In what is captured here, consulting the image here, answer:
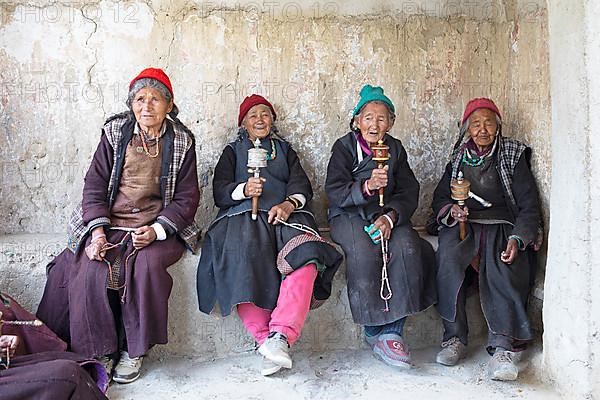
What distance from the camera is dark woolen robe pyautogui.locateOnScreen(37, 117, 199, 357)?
12.2 ft

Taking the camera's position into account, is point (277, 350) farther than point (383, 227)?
No

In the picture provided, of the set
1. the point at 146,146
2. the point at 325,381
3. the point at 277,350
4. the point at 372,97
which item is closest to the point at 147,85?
the point at 146,146

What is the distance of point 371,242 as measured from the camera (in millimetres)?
4078

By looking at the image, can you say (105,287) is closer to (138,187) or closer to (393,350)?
(138,187)

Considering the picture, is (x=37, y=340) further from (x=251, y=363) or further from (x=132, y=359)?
(x=251, y=363)

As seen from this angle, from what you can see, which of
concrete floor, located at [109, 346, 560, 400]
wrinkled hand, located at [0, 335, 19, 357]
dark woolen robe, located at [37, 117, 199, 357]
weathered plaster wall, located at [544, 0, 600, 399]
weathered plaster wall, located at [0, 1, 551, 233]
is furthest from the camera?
A: weathered plaster wall, located at [0, 1, 551, 233]

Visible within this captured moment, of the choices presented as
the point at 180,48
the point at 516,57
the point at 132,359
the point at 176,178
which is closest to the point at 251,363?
the point at 132,359

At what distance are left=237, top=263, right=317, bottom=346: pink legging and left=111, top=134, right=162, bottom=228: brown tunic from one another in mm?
743

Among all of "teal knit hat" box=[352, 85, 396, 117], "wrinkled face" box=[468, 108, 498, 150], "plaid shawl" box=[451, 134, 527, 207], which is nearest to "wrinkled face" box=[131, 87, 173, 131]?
"teal knit hat" box=[352, 85, 396, 117]

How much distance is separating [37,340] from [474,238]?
7.56 ft

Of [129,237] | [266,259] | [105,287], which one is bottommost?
[105,287]

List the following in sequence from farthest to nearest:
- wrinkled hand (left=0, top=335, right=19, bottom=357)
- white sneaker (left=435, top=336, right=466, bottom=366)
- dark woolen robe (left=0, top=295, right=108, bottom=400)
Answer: white sneaker (left=435, top=336, right=466, bottom=366)
wrinkled hand (left=0, top=335, right=19, bottom=357)
dark woolen robe (left=0, top=295, right=108, bottom=400)

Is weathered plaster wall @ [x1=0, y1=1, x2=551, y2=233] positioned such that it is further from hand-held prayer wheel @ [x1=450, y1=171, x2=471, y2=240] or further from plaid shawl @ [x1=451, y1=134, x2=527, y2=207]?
hand-held prayer wheel @ [x1=450, y1=171, x2=471, y2=240]

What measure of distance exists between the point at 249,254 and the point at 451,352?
3.92 ft
